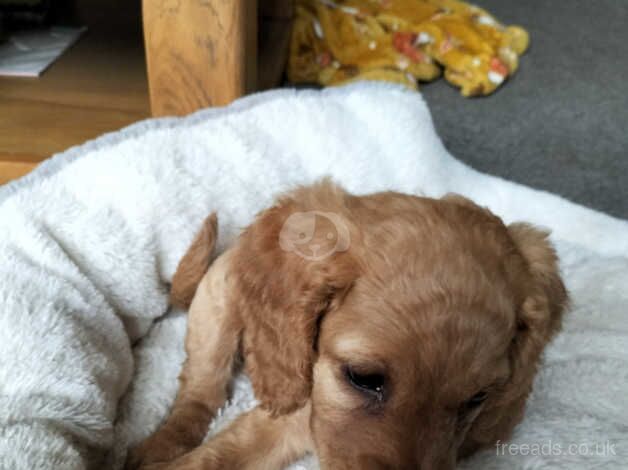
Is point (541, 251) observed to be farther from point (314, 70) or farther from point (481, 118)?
point (314, 70)

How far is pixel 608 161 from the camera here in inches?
85.3

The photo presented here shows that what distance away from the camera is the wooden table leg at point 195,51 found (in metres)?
1.41

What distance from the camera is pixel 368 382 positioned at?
2.65ft

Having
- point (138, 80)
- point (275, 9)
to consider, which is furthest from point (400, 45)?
point (138, 80)

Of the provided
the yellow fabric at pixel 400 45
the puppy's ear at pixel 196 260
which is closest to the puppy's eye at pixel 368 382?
the puppy's ear at pixel 196 260

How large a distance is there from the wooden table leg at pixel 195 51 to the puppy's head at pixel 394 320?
585 mm

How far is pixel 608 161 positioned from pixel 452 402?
168 centimetres

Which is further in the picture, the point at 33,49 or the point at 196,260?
the point at 33,49

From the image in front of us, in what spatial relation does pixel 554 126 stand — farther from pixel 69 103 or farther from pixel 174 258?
pixel 69 103

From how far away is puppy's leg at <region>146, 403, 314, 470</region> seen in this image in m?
1.04

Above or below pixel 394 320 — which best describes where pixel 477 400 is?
below

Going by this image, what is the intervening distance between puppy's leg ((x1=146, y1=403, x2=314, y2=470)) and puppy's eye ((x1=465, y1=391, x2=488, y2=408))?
11.1 inches
